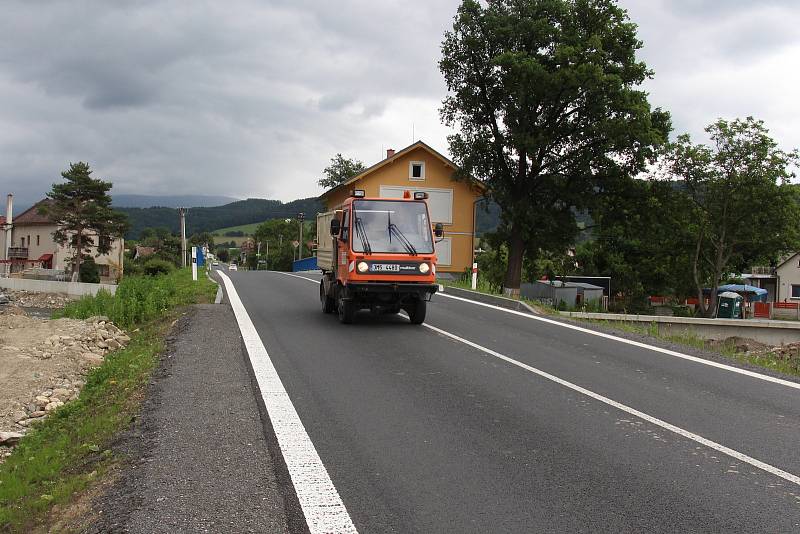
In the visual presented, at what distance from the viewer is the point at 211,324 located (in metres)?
13.3

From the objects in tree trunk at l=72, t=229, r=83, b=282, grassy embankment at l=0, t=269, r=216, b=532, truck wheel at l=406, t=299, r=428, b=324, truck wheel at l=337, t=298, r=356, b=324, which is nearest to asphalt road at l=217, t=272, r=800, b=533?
grassy embankment at l=0, t=269, r=216, b=532

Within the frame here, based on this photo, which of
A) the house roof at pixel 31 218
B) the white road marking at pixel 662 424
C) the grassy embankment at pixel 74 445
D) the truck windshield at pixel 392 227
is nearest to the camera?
the grassy embankment at pixel 74 445

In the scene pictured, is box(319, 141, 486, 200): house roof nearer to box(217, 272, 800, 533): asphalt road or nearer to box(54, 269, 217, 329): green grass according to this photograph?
box(54, 269, 217, 329): green grass

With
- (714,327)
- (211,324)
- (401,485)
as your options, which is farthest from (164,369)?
(714,327)

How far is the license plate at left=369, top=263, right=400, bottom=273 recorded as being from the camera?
13398mm

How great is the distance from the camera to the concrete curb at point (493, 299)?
1867 centimetres

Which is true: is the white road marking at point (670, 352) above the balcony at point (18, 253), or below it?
below

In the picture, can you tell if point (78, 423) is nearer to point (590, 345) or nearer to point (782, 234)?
point (590, 345)

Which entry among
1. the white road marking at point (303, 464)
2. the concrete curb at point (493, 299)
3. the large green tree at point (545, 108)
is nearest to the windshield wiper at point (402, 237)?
the white road marking at point (303, 464)

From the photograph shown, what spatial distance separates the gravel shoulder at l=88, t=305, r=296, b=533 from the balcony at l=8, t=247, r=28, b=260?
88787 millimetres

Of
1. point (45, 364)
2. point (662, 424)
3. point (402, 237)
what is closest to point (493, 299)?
point (402, 237)

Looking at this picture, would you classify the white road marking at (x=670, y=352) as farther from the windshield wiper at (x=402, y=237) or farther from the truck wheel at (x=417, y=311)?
the windshield wiper at (x=402, y=237)

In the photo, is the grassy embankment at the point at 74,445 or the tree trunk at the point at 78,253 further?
the tree trunk at the point at 78,253

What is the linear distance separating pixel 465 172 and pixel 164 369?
29.8 meters
